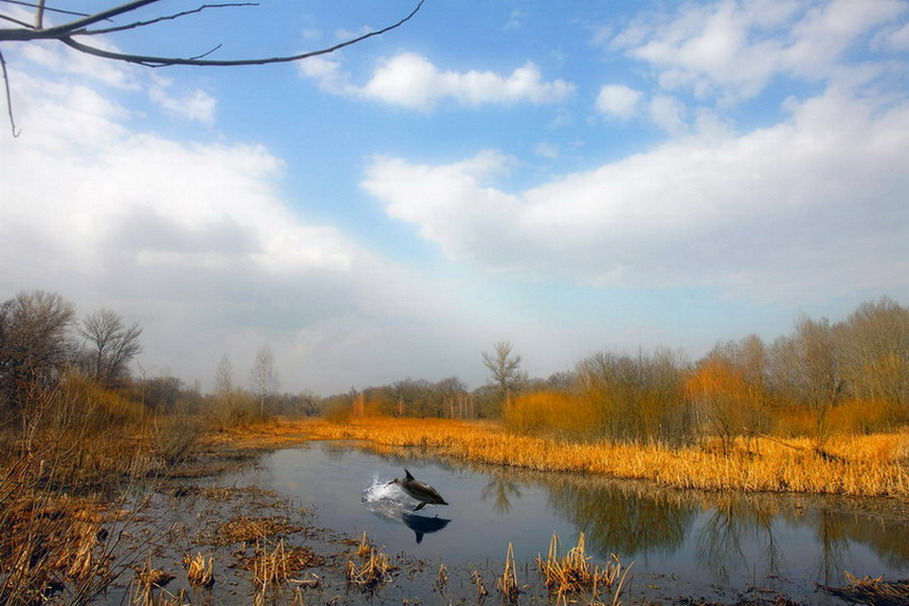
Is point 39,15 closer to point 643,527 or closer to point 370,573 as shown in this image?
point 370,573

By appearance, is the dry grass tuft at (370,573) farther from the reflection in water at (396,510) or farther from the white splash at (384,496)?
the white splash at (384,496)

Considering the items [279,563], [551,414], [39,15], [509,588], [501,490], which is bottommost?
[501,490]

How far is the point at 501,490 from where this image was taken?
15.7m

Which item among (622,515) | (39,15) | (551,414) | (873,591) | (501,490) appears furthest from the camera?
(551,414)

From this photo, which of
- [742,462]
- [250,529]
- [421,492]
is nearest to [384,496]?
[421,492]

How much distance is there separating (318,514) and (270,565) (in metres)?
4.65

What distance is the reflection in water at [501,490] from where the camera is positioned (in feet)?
44.9

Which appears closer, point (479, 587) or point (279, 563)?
point (479, 587)

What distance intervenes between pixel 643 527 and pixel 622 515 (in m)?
1.02

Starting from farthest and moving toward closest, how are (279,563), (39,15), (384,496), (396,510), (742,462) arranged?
(742,462)
(384,496)
(396,510)
(279,563)
(39,15)

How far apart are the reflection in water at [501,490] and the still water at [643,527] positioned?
0.16 feet

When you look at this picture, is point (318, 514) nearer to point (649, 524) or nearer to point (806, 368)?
point (649, 524)

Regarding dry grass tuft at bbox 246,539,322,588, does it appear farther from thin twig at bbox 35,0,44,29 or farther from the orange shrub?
the orange shrub

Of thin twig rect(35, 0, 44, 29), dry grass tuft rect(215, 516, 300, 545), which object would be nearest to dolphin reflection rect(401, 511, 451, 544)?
dry grass tuft rect(215, 516, 300, 545)
